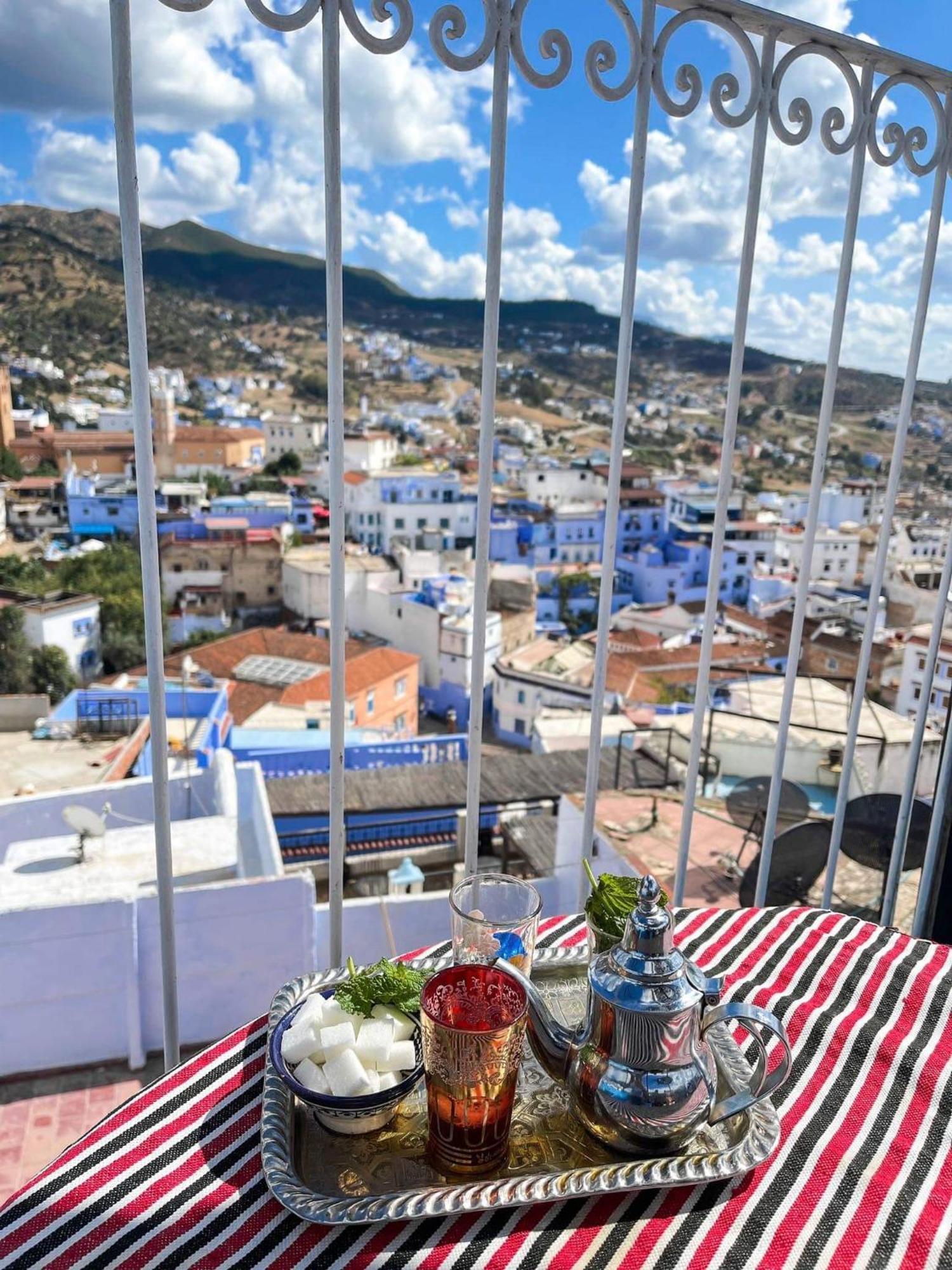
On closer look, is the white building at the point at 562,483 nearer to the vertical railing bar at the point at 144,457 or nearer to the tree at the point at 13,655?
the tree at the point at 13,655

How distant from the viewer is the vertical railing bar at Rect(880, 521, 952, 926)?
1.21 m

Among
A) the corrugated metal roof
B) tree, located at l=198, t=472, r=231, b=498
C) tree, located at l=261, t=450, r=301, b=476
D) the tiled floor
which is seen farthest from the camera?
tree, located at l=261, t=450, r=301, b=476

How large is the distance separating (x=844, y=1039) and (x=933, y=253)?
93 cm

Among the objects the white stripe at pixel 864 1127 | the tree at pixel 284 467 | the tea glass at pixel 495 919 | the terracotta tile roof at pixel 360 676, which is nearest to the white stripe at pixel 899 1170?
the white stripe at pixel 864 1127

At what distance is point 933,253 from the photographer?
3.61 feet

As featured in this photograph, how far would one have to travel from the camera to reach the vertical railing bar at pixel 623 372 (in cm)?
89

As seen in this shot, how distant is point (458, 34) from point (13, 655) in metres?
18.8

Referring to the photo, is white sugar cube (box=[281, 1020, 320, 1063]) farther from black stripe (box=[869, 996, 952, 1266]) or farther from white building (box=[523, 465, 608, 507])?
white building (box=[523, 465, 608, 507])

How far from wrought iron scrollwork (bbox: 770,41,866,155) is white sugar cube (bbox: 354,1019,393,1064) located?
97cm

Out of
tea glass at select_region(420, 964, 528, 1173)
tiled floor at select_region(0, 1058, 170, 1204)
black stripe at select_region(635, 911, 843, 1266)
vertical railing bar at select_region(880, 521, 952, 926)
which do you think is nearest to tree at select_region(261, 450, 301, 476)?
tiled floor at select_region(0, 1058, 170, 1204)

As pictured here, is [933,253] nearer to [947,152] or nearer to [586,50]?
[947,152]

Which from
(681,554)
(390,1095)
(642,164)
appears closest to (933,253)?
(642,164)

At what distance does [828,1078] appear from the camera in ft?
→ 2.15

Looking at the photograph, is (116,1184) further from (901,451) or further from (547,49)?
(901,451)
